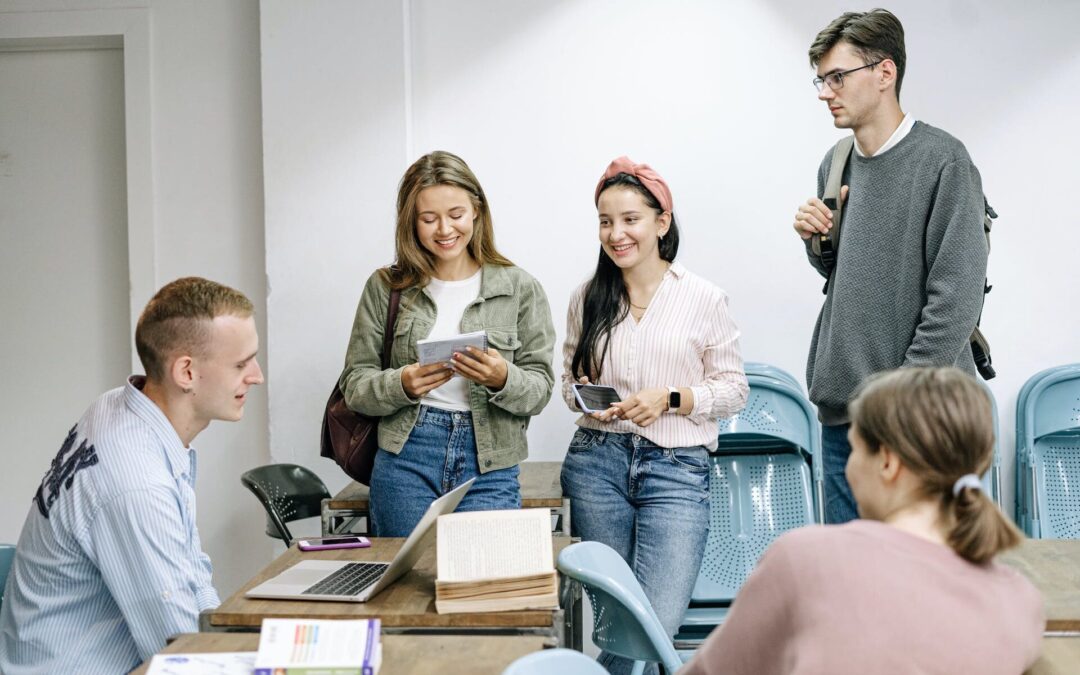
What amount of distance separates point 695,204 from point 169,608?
283 centimetres

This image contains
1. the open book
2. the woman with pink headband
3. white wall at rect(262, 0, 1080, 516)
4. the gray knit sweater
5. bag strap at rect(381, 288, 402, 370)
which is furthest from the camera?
white wall at rect(262, 0, 1080, 516)

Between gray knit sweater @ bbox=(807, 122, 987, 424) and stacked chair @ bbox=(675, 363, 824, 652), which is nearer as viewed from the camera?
gray knit sweater @ bbox=(807, 122, 987, 424)

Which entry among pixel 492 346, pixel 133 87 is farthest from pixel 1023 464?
pixel 133 87

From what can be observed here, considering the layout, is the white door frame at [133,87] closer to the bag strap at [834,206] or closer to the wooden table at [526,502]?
the wooden table at [526,502]

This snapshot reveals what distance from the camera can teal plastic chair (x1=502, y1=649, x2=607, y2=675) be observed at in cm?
167

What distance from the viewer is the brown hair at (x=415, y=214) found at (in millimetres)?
3289

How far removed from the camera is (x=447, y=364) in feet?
10.2

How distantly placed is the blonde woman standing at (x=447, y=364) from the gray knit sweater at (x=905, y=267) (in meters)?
0.90

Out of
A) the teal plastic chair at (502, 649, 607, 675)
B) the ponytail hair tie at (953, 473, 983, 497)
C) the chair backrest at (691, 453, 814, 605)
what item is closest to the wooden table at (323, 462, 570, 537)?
the chair backrest at (691, 453, 814, 605)

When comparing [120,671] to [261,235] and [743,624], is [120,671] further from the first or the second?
[261,235]

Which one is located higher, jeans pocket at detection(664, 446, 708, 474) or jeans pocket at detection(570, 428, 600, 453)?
jeans pocket at detection(570, 428, 600, 453)

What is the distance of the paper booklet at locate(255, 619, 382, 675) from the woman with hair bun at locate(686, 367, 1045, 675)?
558mm

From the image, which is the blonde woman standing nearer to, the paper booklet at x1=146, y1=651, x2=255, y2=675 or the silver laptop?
the silver laptop

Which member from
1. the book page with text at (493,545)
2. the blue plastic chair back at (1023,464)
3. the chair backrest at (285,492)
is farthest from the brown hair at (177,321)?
the blue plastic chair back at (1023,464)
